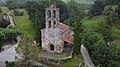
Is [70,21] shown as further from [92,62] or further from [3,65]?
[3,65]

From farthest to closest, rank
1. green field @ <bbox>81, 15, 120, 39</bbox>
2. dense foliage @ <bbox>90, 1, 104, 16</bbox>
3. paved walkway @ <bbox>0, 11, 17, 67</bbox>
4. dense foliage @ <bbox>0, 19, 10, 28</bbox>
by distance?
dense foliage @ <bbox>90, 1, 104, 16</bbox> → dense foliage @ <bbox>0, 19, 10, 28</bbox> → green field @ <bbox>81, 15, 120, 39</bbox> → paved walkway @ <bbox>0, 11, 17, 67</bbox>

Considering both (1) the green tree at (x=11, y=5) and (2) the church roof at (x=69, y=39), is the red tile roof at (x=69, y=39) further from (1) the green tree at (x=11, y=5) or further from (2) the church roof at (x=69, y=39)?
(1) the green tree at (x=11, y=5)

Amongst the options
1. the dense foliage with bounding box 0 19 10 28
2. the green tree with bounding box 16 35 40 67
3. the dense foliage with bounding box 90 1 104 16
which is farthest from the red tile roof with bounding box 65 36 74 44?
the dense foliage with bounding box 90 1 104 16

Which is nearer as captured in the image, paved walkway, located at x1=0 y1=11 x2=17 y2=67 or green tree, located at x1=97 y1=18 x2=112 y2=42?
paved walkway, located at x1=0 y1=11 x2=17 y2=67

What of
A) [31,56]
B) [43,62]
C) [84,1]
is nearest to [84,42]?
[43,62]

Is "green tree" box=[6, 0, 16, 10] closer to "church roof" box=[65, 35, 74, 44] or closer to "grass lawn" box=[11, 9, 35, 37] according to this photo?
"grass lawn" box=[11, 9, 35, 37]

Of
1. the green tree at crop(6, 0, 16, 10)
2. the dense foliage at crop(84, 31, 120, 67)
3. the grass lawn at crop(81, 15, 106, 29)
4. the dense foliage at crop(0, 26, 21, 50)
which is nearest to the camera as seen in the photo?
the dense foliage at crop(84, 31, 120, 67)

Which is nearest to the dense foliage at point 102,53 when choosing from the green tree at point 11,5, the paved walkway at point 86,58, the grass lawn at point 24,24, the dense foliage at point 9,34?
the paved walkway at point 86,58
